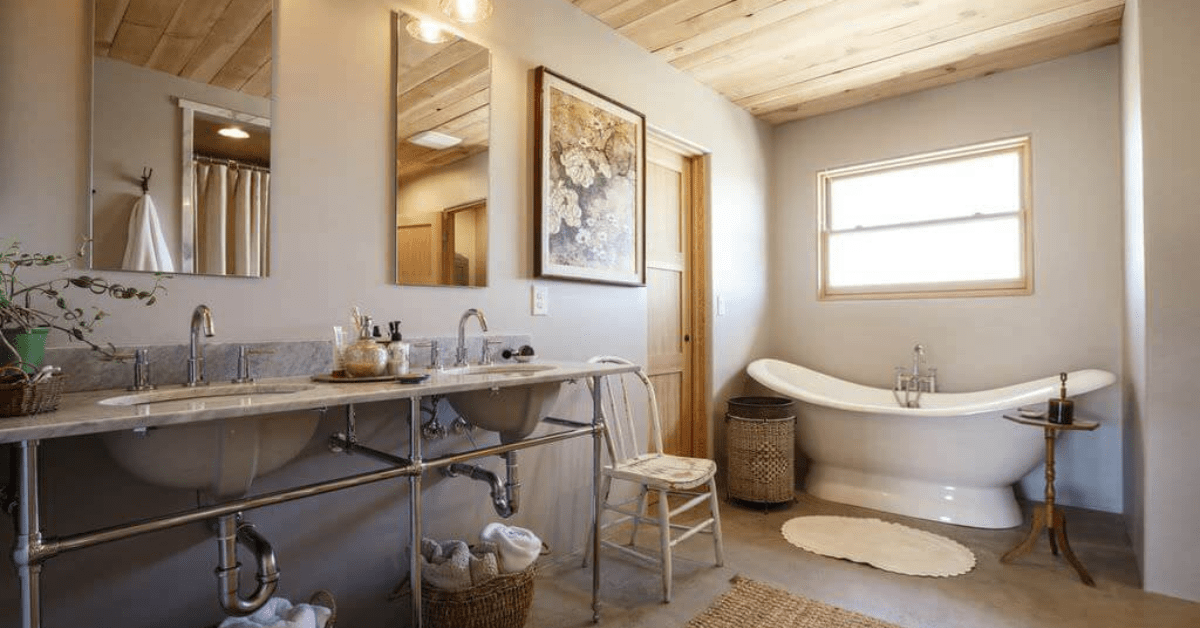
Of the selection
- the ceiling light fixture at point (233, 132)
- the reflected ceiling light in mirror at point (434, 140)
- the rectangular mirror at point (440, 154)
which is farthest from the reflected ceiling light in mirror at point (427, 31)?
the ceiling light fixture at point (233, 132)

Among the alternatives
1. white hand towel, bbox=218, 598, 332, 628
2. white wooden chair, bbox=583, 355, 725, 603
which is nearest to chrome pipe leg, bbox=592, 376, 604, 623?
white wooden chair, bbox=583, 355, 725, 603

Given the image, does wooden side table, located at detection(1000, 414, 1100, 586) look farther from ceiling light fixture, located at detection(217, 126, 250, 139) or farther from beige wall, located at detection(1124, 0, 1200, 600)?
ceiling light fixture, located at detection(217, 126, 250, 139)

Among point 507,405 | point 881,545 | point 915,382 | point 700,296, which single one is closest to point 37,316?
point 507,405

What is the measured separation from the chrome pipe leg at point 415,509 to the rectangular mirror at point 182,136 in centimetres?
64

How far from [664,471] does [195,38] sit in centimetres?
203

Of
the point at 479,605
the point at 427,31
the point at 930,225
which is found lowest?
the point at 479,605

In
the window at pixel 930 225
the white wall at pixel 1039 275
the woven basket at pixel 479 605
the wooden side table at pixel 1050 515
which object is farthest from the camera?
the window at pixel 930 225

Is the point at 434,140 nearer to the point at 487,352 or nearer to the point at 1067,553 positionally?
the point at 487,352

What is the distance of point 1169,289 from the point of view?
7.19 ft

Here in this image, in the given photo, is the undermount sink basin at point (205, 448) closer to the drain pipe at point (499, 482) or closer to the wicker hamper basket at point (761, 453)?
the drain pipe at point (499, 482)

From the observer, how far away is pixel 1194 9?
84.4 inches

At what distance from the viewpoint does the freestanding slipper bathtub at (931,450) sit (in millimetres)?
2852

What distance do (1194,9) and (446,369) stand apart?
118 inches

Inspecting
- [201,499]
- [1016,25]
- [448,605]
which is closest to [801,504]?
[448,605]
